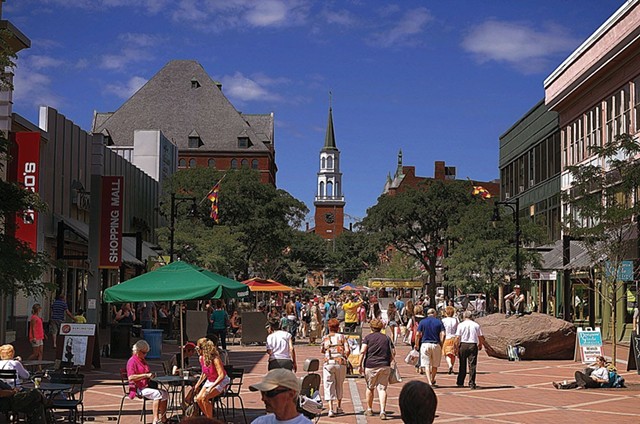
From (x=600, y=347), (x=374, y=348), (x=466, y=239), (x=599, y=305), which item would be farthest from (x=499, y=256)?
(x=374, y=348)

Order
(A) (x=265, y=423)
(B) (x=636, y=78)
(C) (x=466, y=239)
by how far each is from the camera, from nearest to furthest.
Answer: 1. (A) (x=265, y=423)
2. (B) (x=636, y=78)
3. (C) (x=466, y=239)

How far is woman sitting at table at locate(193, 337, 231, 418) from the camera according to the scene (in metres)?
14.1

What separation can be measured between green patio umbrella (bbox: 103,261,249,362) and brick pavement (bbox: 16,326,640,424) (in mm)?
1963

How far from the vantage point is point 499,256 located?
1897 inches

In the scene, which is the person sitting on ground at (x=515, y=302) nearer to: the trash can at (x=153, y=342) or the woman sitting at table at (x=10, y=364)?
the trash can at (x=153, y=342)

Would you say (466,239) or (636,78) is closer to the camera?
(636,78)

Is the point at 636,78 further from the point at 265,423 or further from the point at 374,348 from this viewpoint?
the point at 265,423

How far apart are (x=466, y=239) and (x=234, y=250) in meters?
12.5

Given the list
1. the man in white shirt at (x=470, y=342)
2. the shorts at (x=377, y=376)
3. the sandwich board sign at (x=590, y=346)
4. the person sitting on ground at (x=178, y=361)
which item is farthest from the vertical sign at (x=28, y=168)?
the sandwich board sign at (x=590, y=346)

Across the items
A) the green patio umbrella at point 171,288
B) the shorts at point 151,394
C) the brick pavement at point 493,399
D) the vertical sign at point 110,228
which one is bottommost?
the brick pavement at point 493,399

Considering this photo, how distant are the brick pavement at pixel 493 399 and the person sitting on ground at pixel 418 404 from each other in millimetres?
9910

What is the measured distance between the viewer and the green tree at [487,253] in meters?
47.4

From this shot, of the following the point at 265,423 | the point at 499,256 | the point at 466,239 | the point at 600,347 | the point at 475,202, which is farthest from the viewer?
the point at 475,202

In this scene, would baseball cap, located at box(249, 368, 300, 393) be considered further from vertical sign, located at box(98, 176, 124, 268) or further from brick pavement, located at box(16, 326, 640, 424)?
vertical sign, located at box(98, 176, 124, 268)
